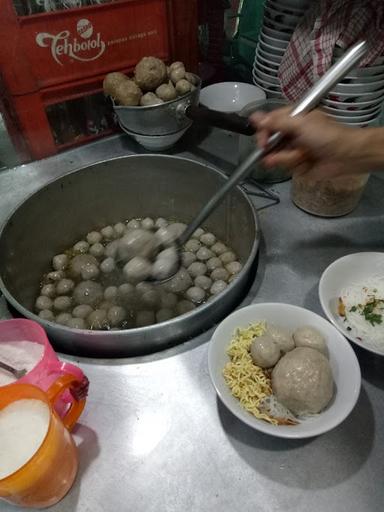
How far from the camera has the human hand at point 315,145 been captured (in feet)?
2.04

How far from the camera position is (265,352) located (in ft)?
2.23

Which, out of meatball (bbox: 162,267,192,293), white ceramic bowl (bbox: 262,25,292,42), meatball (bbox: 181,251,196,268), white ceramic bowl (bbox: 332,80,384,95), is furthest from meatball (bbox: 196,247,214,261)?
white ceramic bowl (bbox: 262,25,292,42)

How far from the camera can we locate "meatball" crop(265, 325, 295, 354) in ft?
2.29

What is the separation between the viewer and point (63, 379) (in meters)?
0.57

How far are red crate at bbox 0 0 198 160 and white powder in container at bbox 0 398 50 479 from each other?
956 millimetres

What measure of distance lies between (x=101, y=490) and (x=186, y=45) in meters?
1.35

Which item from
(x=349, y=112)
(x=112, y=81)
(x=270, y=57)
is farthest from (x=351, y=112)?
(x=112, y=81)

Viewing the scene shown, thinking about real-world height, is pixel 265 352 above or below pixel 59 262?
above

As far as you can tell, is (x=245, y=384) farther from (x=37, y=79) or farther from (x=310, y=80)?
(x=37, y=79)

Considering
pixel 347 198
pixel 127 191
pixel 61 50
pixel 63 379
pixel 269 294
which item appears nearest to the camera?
pixel 63 379

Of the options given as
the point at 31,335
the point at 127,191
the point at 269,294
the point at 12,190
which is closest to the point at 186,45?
the point at 127,191

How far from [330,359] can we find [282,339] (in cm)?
9

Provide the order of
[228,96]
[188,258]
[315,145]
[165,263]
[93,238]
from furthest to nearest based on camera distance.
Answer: [228,96] → [93,238] → [188,258] → [165,263] → [315,145]

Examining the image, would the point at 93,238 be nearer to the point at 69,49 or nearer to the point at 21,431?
the point at 69,49
